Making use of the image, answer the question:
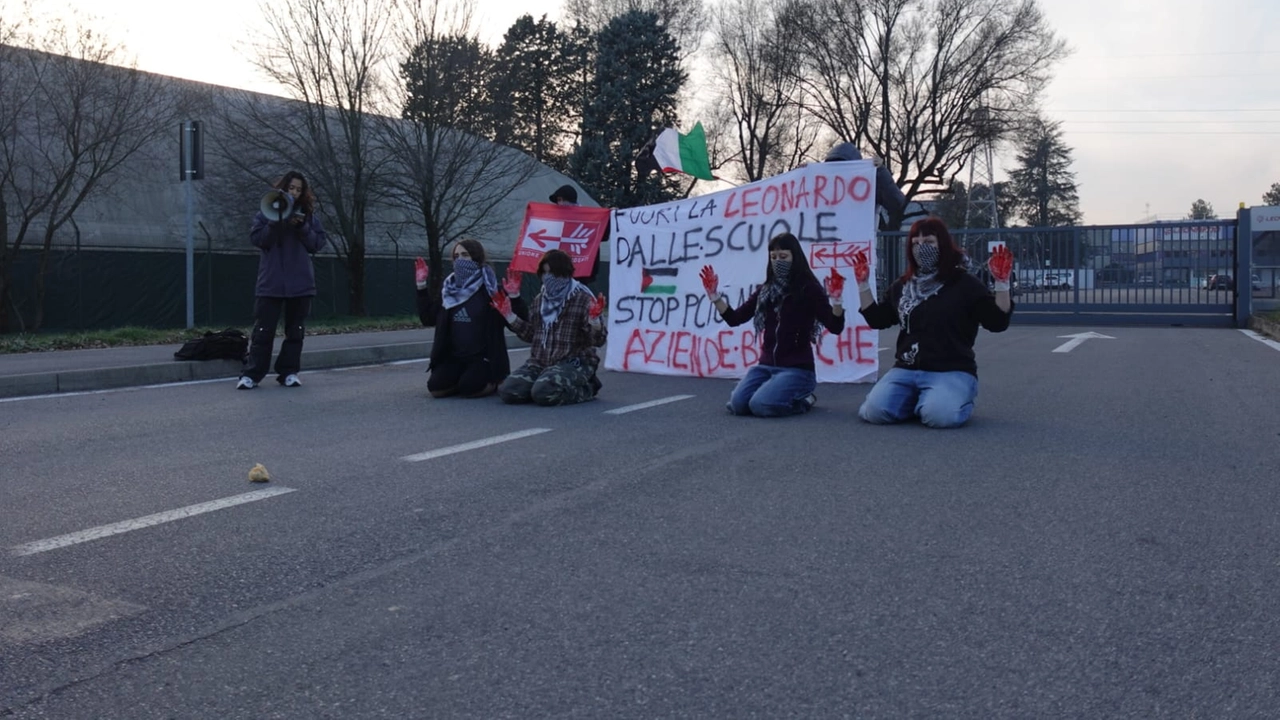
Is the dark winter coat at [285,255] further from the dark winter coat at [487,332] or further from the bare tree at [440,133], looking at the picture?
the bare tree at [440,133]

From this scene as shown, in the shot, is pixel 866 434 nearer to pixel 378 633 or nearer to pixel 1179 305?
pixel 378 633

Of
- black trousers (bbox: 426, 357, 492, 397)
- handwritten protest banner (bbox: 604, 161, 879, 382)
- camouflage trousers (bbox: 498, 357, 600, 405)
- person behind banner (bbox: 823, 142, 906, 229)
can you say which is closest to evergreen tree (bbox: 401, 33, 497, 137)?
handwritten protest banner (bbox: 604, 161, 879, 382)

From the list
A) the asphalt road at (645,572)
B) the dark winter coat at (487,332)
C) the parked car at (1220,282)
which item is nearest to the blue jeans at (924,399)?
the asphalt road at (645,572)

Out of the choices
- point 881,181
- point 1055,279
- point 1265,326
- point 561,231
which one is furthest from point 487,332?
point 1055,279

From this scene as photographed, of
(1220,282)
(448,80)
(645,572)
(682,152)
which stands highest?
(448,80)

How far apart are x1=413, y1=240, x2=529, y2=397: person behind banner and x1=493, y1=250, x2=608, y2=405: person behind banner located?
309 millimetres

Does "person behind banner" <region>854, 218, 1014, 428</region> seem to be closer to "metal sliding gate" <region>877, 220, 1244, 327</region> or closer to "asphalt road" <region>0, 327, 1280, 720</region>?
"asphalt road" <region>0, 327, 1280, 720</region>

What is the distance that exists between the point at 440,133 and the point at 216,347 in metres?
17.6

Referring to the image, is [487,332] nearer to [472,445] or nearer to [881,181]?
[472,445]

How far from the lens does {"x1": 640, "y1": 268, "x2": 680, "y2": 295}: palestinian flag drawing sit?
12.5 m

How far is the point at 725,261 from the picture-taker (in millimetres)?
12070

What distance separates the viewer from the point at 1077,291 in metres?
26.9

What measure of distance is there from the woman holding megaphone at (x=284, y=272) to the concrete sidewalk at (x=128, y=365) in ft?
4.95

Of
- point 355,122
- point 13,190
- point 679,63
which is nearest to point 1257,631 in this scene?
point 13,190
